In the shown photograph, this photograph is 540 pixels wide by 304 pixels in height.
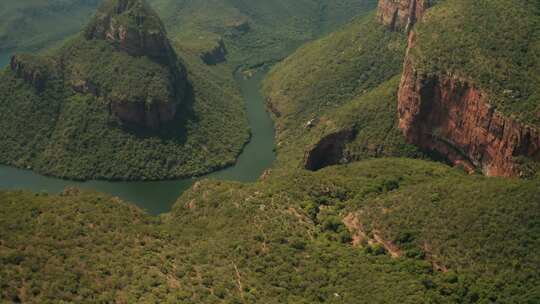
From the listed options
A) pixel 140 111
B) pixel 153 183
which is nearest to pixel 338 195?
pixel 153 183

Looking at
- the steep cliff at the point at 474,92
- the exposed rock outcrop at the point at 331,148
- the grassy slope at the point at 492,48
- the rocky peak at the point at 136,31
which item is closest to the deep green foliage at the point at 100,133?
the rocky peak at the point at 136,31

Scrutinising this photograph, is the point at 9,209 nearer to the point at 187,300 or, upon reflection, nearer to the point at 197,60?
the point at 187,300

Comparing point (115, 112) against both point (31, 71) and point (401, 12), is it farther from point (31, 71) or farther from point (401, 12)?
point (401, 12)

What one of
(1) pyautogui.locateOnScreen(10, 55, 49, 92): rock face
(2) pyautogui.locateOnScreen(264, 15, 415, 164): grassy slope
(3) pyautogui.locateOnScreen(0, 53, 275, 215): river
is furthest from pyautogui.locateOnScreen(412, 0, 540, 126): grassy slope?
(1) pyautogui.locateOnScreen(10, 55, 49, 92): rock face

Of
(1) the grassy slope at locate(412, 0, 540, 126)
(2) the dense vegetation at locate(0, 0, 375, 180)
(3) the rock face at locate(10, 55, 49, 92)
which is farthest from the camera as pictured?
(3) the rock face at locate(10, 55, 49, 92)

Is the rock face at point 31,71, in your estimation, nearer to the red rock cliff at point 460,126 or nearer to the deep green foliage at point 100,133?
the deep green foliage at point 100,133

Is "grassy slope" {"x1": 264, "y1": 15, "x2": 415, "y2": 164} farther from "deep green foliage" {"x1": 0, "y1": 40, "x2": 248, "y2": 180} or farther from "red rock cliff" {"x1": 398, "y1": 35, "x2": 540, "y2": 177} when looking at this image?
"deep green foliage" {"x1": 0, "y1": 40, "x2": 248, "y2": 180}
